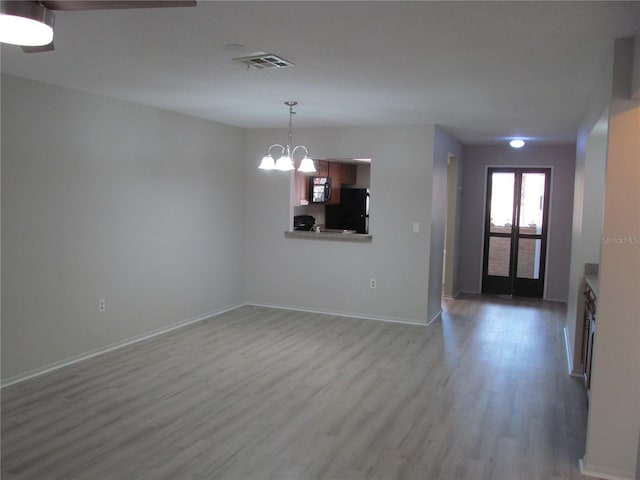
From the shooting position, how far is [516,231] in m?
7.97

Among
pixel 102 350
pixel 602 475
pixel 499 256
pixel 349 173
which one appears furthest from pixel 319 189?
pixel 602 475

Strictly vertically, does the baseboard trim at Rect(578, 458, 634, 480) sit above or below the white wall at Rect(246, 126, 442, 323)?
below

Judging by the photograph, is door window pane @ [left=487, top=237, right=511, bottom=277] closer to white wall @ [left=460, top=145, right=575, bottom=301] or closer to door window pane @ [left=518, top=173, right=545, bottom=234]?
white wall @ [left=460, top=145, right=575, bottom=301]

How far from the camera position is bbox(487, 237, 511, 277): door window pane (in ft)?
26.5

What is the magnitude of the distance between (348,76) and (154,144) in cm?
248

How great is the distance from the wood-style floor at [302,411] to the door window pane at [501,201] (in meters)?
2.94

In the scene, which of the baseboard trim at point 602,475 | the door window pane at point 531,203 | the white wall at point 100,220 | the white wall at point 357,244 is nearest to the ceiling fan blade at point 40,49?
the white wall at point 100,220

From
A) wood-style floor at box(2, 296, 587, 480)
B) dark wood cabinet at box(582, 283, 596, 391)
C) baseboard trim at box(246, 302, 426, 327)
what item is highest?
dark wood cabinet at box(582, 283, 596, 391)

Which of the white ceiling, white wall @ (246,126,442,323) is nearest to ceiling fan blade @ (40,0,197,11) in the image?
the white ceiling

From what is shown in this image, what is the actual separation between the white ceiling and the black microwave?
2730 millimetres

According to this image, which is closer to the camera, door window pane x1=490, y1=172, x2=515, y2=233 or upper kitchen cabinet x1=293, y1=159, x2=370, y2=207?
Answer: upper kitchen cabinet x1=293, y1=159, x2=370, y2=207

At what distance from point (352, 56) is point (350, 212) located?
19.0 feet

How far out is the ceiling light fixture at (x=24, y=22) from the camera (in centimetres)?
159

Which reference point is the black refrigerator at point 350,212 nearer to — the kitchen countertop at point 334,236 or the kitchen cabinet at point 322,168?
the kitchen cabinet at point 322,168
